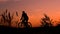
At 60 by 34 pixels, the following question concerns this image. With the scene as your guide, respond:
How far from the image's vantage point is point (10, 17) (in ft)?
67.1

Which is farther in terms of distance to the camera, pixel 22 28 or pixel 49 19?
pixel 49 19

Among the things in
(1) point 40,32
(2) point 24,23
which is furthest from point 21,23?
(1) point 40,32

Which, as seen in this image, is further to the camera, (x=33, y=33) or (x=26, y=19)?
(x=26, y=19)

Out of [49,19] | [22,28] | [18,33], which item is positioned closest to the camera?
[18,33]

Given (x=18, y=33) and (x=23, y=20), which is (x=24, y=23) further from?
(x=18, y=33)

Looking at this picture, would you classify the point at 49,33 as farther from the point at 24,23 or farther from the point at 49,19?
the point at 49,19

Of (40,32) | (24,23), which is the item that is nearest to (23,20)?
(24,23)

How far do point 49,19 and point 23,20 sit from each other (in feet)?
A: 12.0

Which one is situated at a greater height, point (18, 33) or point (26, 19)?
point (26, 19)

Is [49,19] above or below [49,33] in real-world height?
above

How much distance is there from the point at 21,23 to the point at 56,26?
2.86 metres

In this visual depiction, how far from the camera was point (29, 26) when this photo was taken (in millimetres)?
20297

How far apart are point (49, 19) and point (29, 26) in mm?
3133

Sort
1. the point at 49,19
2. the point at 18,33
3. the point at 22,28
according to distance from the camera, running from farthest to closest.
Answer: the point at 49,19 < the point at 22,28 < the point at 18,33
